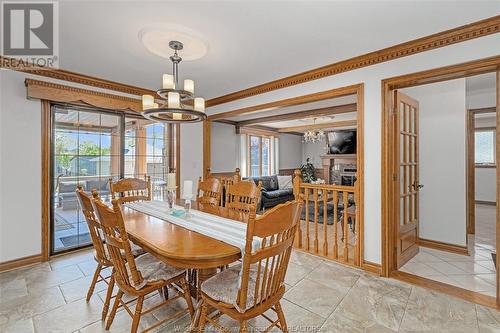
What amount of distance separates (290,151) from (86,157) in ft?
22.8

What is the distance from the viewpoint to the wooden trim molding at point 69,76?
109 inches

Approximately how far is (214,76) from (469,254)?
13.8ft

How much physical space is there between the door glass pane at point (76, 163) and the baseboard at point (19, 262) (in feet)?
0.68

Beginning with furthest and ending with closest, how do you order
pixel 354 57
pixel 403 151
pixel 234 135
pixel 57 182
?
1. pixel 234 135
2. pixel 57 182
3. pixel 403 151
4. pixel 354 57

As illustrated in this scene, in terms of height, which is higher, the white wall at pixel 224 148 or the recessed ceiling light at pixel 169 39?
the recessed ceiling light at pixel 169 39

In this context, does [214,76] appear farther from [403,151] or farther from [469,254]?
[469,254]

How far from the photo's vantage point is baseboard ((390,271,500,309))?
7.04 feet

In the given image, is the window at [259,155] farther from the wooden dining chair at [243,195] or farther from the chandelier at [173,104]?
the chandelier at [173,104]

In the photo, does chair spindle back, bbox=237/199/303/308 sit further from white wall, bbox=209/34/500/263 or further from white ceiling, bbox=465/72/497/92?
white ceiling, bbox=465/72/497/92

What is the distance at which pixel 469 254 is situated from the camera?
10.6 ft

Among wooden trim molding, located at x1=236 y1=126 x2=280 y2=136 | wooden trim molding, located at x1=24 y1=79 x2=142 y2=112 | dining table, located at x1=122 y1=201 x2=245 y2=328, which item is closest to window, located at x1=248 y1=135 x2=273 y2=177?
wooden trim molding, located at x1=236 y1=126 x2=280 y2=136

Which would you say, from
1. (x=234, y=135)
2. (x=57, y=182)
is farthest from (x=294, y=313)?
(x=234, y=135)

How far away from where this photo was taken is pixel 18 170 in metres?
2.90

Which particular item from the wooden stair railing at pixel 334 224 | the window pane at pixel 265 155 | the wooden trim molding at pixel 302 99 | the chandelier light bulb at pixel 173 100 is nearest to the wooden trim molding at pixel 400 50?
the wooden trim molding at pixel 302 99
